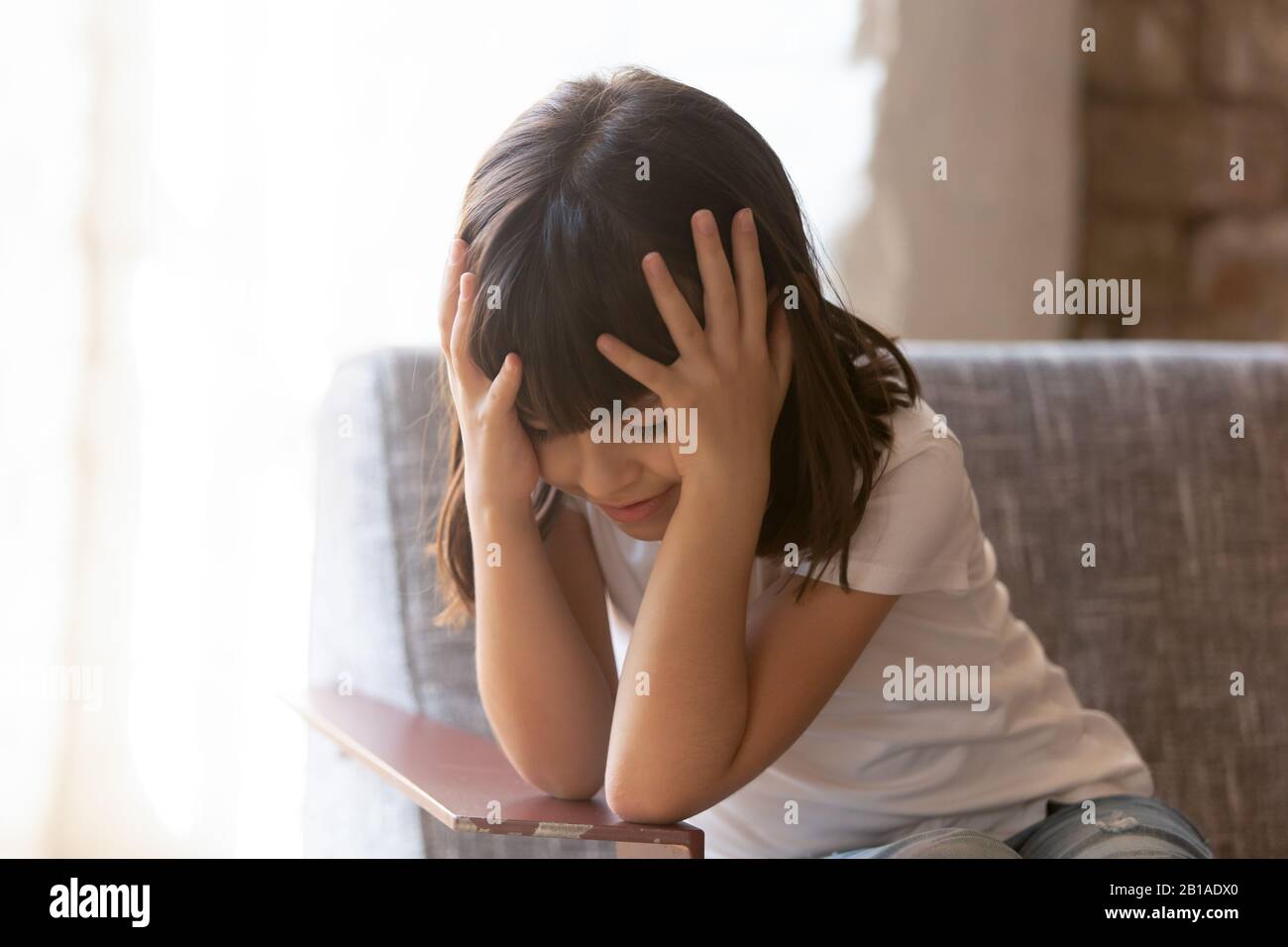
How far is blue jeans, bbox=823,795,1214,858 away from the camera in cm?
86

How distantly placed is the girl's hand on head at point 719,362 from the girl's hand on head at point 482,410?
9 cm

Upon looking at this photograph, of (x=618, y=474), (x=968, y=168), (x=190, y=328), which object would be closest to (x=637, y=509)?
(x=618, y=474)

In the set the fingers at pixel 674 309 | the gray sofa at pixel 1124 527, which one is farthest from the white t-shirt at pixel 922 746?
the gray sofa at pixel 1124 527

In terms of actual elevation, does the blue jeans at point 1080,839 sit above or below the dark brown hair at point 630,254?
below

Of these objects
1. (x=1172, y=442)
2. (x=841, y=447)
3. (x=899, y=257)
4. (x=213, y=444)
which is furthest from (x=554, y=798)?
(x=899, y=257)

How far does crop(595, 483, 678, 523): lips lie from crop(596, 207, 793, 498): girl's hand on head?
0.21 feet

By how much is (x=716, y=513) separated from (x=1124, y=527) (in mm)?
737

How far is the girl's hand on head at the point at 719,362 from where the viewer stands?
0.78 m

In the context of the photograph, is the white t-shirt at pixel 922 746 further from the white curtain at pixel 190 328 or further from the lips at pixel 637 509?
the white curtain at pixel 190 328

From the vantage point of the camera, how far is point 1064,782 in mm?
1000
